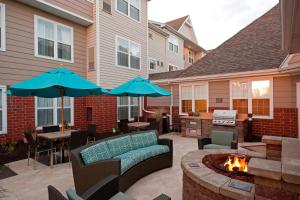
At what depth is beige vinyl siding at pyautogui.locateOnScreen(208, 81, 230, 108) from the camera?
9297 mm

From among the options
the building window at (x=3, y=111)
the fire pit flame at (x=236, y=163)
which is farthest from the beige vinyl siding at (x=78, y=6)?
the fire pit flame at (x=236, y=163)

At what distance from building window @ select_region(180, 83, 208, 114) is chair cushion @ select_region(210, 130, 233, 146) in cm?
436

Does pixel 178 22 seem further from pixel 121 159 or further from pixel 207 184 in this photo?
pixel 207 184

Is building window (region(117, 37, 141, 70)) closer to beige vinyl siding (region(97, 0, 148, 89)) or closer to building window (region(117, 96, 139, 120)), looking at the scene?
beige vinyl siding (region(97, 0, 148, 89))

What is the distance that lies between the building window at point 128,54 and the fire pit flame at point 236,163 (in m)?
8.21

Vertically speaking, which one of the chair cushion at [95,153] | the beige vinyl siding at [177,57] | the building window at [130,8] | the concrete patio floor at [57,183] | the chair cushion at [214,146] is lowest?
the concrete patio floor at [57,183]

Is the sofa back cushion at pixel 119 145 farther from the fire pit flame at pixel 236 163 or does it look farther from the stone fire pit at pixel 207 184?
the fire pit flame at pixel 236 163

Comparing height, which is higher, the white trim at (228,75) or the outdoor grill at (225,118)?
the white trim at (228,75)

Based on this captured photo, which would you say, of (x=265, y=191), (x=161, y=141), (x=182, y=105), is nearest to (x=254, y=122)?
(x=182, y=105)

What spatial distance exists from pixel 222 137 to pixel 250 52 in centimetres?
631

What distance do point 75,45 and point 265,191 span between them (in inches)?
376

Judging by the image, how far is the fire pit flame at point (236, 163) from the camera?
133 inches

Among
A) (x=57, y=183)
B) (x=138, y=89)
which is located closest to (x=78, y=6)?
(x=138, y=89)

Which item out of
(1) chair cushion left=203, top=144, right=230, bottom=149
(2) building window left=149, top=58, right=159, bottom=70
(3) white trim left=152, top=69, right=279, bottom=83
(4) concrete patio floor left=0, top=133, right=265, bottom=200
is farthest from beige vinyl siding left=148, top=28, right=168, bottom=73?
(4) concrete patio floor left=0, top=133, right=265, bottom=200
